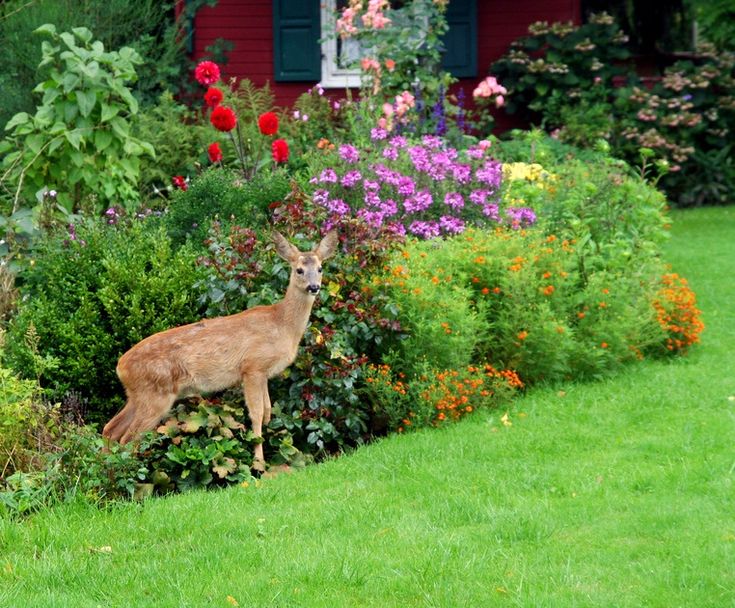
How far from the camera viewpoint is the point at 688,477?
6805mm

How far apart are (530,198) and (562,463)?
3.97 m

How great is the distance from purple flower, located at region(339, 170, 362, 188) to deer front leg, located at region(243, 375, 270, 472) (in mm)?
2677

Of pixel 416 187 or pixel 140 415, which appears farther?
pixel 416 187

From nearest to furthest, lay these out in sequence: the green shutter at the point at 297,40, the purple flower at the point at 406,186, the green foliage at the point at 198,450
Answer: the green foliage at the point at 198,450, the purple flower at the point at 406,186, the green shutter at the point at 297,40

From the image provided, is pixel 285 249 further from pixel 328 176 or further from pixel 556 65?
pixel 556 65

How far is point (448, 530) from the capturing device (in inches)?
240

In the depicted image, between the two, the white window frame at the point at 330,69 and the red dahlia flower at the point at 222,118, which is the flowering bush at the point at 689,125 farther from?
the red dahlia flower at the point at 222,118

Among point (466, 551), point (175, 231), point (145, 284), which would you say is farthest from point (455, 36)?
point (466, 551)

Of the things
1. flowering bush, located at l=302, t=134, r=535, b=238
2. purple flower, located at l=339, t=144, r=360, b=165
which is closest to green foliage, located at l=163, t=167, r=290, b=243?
flowering bush, located at l=302, t=134, r=535, b=238

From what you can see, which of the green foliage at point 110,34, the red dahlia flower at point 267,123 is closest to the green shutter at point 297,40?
the green foliage at point 110,34

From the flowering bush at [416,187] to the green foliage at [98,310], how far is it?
1404 mm

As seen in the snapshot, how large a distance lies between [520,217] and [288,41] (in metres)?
8.17

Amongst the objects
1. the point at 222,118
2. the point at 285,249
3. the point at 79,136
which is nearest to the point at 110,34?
the point at 79,136

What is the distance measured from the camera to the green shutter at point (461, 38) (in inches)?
693
